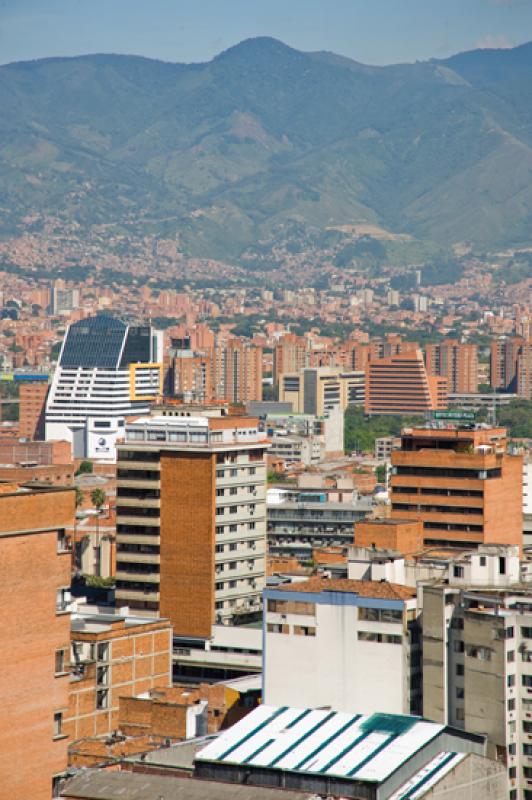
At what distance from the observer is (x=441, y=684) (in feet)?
105

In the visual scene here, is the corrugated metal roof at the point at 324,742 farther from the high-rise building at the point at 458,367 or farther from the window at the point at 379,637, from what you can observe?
the high-rise building at the point at 458,367

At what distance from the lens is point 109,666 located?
121 ft

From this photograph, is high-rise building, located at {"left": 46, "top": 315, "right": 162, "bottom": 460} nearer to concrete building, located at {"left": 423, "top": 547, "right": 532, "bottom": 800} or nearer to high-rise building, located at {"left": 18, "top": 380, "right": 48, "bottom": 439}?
high-rise building, located at {"left": 18, "top": 380, "right": 48, "bottom": 439}

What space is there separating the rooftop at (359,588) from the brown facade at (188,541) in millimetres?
9342

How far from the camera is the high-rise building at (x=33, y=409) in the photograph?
407 ft

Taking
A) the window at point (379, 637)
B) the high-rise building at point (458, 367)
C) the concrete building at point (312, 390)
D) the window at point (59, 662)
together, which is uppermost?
the high-rise building at point (458, 367)

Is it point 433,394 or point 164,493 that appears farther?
point 433,394

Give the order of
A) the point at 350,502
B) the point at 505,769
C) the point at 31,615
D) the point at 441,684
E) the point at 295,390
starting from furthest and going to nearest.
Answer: the point at 295,390 < the point at 350,502 < the point at 441,684 < the point at 505,769 < the point at 31,615

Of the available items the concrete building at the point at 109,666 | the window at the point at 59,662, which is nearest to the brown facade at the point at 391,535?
the concrete building at the point at 109,666

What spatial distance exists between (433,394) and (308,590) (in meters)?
114

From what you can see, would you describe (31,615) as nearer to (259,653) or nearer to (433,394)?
(259,653)

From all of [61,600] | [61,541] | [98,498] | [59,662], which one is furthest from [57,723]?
[98,498]

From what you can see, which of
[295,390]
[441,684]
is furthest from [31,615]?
[295,390]

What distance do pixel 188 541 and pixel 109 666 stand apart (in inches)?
305
